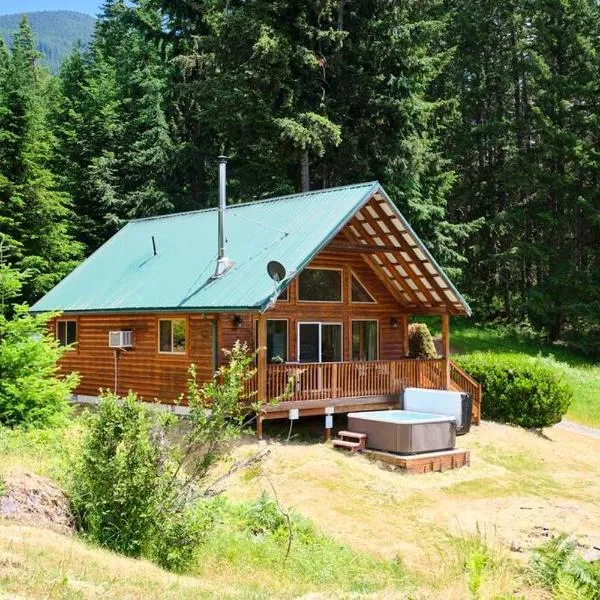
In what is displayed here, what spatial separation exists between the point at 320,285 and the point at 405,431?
4848 millimetres

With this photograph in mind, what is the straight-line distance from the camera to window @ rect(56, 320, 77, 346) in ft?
71.2

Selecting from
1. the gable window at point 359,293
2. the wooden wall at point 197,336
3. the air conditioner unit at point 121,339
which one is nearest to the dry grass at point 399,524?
the wooden wall at point 197,336

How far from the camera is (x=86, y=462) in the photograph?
27.1 feet

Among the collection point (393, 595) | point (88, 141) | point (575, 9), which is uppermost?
point (575, 9)

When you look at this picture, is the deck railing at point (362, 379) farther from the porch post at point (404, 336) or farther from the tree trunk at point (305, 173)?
the tree trunk at point (305, 173)

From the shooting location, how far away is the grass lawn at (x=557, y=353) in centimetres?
2359

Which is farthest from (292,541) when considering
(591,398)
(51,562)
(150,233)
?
(591,398)

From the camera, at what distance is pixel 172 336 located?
18219 mm

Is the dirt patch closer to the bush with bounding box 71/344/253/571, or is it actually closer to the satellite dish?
the bush with bounding box 71/344/253/571

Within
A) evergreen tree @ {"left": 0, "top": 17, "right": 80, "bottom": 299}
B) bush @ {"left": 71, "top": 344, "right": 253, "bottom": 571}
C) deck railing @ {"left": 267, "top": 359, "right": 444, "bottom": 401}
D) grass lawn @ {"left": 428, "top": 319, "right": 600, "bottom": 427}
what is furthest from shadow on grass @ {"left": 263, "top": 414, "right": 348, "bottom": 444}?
evergreen tree @ {"left": 0, "top": 17, "right": 80, "bottom": 299}

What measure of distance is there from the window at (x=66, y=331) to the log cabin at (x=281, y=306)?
0.19ft

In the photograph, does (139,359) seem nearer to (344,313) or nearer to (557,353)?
(344,313)

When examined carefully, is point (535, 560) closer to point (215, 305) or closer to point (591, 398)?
point (215, 305)

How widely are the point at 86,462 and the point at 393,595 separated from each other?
363cm
